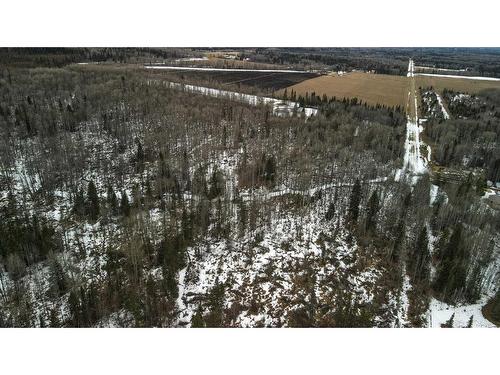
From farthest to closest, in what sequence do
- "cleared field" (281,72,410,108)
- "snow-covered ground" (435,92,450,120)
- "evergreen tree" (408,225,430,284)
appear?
"cleared field" (281,72,410,108), "snow-covered ground" (435,92,450,120), "evergreen tree" (408,225,430,284)

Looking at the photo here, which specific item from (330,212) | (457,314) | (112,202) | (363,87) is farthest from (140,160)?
(363,87)

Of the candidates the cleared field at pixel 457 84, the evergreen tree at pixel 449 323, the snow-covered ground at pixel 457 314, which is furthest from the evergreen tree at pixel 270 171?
the cleared field at pixel 457 84

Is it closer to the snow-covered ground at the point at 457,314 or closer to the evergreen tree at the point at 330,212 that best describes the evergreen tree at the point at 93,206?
the evergreen tree at the point at 330,212

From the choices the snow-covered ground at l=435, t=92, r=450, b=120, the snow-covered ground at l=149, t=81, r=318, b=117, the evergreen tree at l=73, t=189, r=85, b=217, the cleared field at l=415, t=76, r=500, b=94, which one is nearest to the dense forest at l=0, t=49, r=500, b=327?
the evergreen tree at l=73, t=189, r=85, b=217

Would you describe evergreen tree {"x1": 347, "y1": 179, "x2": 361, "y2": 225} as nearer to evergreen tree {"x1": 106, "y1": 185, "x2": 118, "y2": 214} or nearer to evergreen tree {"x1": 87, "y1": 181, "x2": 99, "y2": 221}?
evergreen tree {"x1": 106, "y1": 185, "x2": 118, "y2": 214}

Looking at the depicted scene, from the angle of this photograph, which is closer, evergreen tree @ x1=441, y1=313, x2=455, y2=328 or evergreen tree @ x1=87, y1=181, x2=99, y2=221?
evergreen tree @ x1=441, y1=313, x2=455, y2=328

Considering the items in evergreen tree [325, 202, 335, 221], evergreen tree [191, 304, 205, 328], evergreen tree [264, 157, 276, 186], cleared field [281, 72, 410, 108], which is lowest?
A: evergreen tree [191, 304, 205, 328]

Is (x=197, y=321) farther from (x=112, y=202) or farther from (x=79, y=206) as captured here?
(x=79, y=206)
